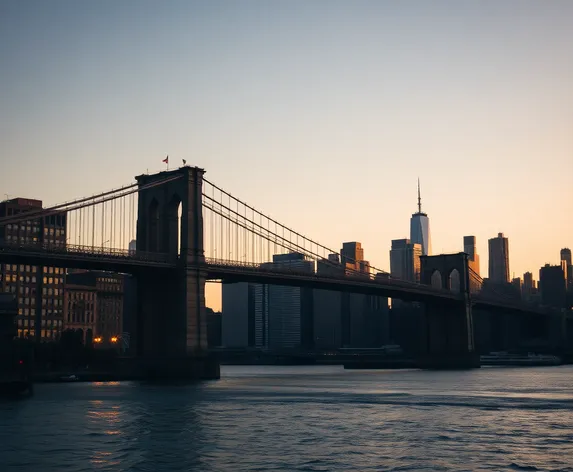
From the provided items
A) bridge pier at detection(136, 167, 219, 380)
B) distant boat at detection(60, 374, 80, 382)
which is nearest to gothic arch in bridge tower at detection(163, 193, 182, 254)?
bridge pier at detection(136, 167, 219, 380)

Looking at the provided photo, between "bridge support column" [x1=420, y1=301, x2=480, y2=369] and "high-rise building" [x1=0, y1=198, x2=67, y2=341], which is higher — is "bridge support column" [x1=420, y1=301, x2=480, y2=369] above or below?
below

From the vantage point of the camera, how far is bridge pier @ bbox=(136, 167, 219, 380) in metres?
83.8

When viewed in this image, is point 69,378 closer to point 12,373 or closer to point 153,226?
point 153,226

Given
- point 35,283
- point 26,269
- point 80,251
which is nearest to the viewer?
point 80,251

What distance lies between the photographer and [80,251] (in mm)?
Answer: 77438

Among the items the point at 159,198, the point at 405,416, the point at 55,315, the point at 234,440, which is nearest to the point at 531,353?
the point at 55,315

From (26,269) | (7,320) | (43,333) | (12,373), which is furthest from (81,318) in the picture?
(12,373)

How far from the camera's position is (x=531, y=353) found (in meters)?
198

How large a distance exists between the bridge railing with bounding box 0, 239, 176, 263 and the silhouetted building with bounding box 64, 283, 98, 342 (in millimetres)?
Answer: 106040

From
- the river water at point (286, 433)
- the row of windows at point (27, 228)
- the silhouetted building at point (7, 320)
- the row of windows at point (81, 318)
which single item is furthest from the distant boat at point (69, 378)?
the row of windows at point (81, 318)

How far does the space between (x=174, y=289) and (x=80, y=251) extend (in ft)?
35.8

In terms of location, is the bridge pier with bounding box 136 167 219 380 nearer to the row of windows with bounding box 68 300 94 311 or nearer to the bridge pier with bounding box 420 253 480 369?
the bridge pier with bounding box 420 253 480 369

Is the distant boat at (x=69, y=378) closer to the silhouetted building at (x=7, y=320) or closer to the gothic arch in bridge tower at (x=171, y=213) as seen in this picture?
the gothic arch in bridge tower at (x=171, y=213)

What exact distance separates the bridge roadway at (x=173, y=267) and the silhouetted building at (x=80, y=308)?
282 ft
